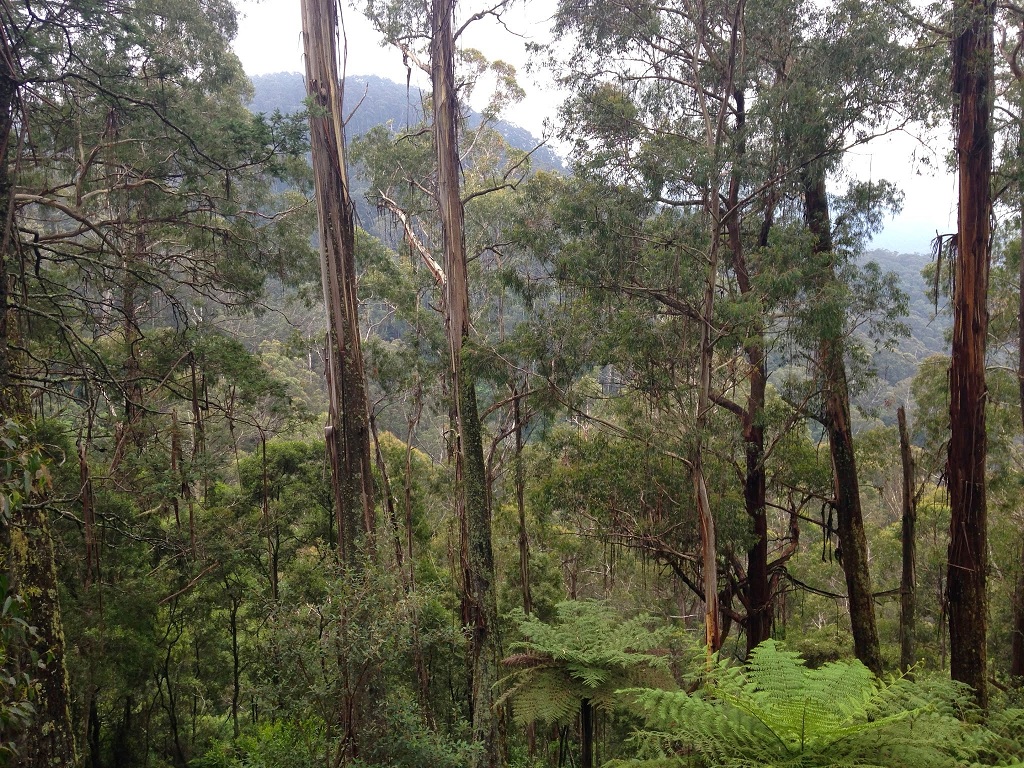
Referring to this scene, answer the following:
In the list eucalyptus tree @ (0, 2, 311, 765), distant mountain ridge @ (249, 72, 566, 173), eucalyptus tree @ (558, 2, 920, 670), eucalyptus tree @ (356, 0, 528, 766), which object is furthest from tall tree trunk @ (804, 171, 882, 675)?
distant mountain ridge @ (249, 72, 566, 173)

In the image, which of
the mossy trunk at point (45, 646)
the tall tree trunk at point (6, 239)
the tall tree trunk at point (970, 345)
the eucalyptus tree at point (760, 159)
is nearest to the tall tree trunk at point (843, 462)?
the eucalyptus tree at point (760, 159)

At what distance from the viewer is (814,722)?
3127 mm

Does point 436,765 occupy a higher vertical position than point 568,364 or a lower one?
lower

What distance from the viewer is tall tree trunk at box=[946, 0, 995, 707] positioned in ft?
20.4

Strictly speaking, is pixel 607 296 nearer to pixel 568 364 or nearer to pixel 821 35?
pixel 568 364

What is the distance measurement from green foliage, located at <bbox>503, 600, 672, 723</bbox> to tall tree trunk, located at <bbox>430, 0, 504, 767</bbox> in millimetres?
1856

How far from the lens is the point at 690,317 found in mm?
8031

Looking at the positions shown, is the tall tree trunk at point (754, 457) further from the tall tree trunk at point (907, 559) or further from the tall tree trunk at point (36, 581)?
the tall tree trunk at point (36, 581)

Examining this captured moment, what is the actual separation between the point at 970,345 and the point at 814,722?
15.5 ft

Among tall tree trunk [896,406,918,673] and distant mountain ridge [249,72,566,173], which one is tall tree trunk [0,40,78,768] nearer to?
tall tree trunk [896,406,918,673]

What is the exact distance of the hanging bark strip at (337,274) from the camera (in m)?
7.03

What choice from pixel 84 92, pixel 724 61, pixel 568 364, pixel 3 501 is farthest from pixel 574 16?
pixel 3 501

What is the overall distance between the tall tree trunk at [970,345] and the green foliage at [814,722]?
120 inches

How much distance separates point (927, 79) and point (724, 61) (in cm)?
237
